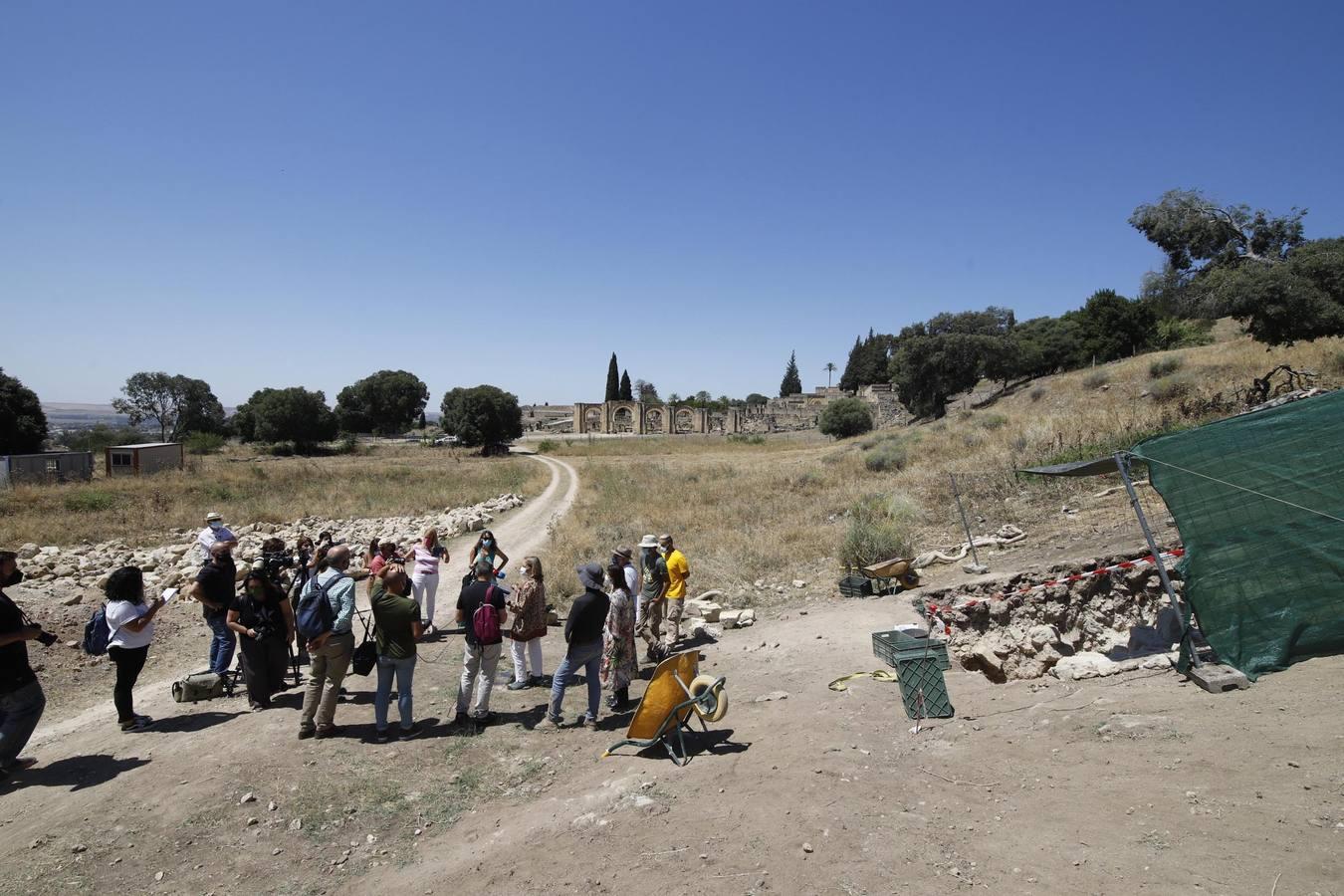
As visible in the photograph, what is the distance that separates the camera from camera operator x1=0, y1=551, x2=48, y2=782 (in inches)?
225

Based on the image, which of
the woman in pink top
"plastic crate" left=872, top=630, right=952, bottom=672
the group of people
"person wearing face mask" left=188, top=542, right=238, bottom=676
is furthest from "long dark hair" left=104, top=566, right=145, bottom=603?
"plastic crate" left=872, top=630, right=952, bottom=672

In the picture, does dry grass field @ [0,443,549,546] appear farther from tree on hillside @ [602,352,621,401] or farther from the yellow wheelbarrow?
tree on hillside @ [602,352,621,401]

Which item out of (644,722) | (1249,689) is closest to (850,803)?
(644,722)

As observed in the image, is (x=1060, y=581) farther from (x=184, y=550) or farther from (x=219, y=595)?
(x=184, y=550)

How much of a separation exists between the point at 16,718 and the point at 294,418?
2589 inches

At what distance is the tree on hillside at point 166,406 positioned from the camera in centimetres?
7931

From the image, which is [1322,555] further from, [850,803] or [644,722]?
[644,722]

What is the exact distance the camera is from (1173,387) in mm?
25953

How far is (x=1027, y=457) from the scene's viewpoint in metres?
20.2

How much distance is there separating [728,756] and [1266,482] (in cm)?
584

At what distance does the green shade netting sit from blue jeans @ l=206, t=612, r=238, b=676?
10.6m

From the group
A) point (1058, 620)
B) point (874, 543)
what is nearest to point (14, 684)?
point (1058, 620)

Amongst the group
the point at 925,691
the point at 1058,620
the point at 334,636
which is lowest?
the point at 1058,620

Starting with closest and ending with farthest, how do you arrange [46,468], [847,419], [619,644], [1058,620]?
[619,644], [1058,620], [46,468], [847,419]
